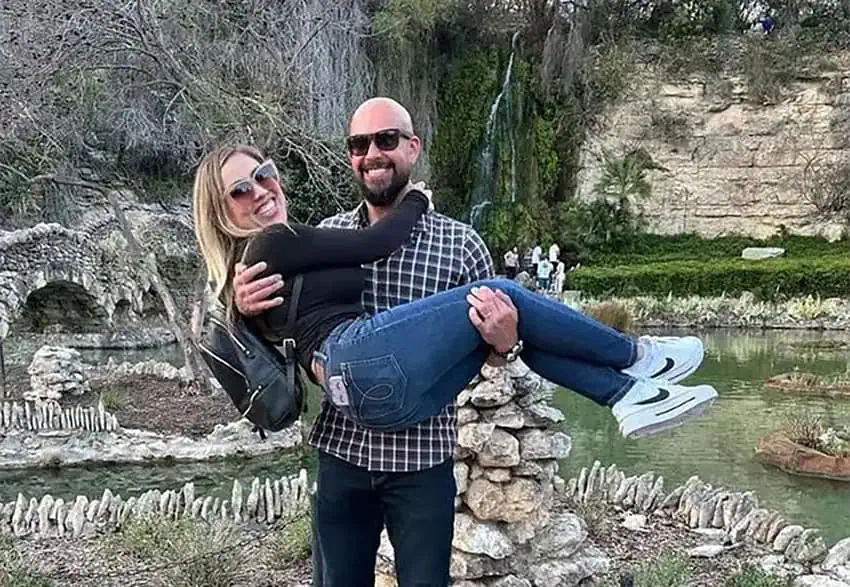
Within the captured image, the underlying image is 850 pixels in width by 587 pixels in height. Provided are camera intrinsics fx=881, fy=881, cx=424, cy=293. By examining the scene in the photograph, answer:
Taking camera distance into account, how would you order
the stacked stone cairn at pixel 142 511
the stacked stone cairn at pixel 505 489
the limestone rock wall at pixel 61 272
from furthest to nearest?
the limestone rock wall at pixel 61 272 < the stacked stone cairn at pixel 142 511 < the stacked stone cairn at pixel 505 489

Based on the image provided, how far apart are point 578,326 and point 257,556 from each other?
102 inches

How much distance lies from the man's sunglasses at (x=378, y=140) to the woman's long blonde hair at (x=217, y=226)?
23 cm

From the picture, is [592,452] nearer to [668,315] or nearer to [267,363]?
[267,363]

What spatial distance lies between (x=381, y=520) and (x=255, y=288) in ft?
2.03

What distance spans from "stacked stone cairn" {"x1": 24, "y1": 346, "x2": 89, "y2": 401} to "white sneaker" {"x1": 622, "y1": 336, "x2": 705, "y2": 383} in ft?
22.9

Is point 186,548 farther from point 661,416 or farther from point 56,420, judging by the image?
point 56,420

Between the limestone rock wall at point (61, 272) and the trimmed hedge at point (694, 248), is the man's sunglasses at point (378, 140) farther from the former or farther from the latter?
the trimmed hedge at point (694, 248)

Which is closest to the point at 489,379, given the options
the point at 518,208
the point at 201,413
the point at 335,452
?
the point at 335,452

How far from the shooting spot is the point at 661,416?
5.59 feet

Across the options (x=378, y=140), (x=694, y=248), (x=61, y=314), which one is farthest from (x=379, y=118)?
(x=694, y=248)

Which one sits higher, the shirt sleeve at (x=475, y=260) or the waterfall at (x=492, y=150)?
the waterfall at (x=492, y=150)

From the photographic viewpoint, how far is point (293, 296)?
5.56 feet

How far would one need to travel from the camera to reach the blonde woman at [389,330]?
64.2 inches

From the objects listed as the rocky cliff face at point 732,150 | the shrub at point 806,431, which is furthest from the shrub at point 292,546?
the rocky cliff face at point 732,150
